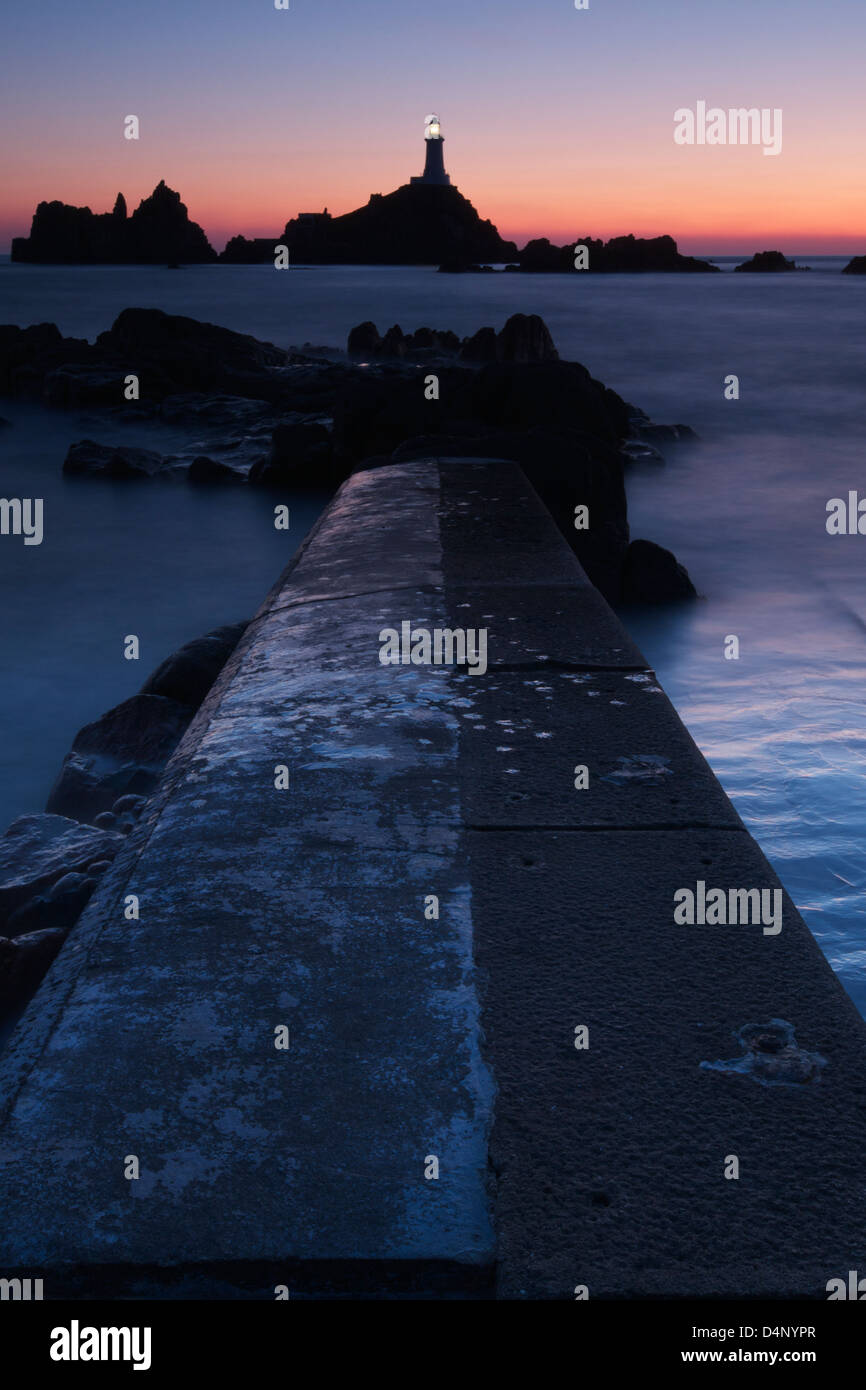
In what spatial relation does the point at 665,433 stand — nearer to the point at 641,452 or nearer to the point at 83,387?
the point at 641,452

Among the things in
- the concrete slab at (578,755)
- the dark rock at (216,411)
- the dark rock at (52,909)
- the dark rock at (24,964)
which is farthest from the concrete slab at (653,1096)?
the dark rock at (216,411)

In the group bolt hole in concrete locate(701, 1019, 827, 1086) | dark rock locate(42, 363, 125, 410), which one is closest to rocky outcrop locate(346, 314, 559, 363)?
dark rock locate(42, 363, 125, 410)

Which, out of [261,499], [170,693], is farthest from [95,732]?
[261,499]

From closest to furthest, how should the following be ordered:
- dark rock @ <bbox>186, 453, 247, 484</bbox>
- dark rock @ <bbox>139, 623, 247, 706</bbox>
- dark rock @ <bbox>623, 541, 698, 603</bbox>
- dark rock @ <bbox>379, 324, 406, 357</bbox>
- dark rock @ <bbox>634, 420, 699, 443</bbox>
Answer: dark rock @ <bbox>139, 623, 247, 706</bbox> → dark rock @ <bbox>623, 541, 698, 603</bbox> → dark rock @ <bbox>186, 453, 247, 484</bbox> → dark rock @ <bbox>634, 420, 699, 443</bbox> → dark rock @ <bbox>379, 324, 406, 357</bbox>

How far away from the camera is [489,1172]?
135 centimetres

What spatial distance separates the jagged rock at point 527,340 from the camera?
19.6 meters

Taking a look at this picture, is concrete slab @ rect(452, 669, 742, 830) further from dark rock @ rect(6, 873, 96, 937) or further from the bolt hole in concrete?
dark rock @ rect(6, 873, 96, 937)

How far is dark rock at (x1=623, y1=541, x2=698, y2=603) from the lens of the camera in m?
7.18

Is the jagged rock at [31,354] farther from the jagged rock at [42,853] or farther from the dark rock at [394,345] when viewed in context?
the jagged rock at [42,853]

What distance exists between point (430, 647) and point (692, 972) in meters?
1.56

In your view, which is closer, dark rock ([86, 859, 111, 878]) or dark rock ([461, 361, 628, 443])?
dark rock ([86, 859, 111, 878])

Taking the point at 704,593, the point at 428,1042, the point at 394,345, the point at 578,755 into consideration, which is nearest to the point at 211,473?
the point at 704,593

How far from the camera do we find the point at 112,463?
485 inches

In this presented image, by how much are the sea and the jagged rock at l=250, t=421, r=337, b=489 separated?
0.26 m
